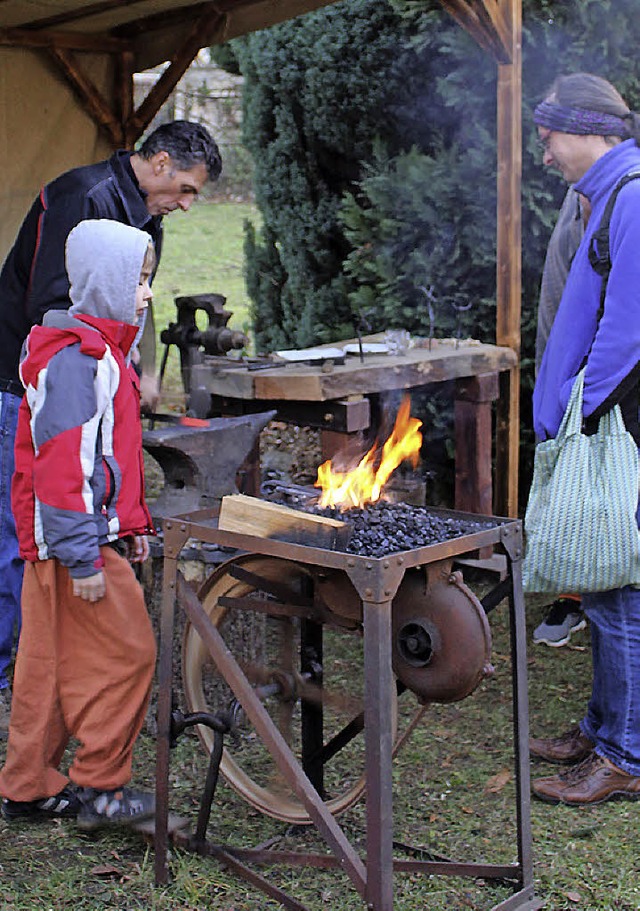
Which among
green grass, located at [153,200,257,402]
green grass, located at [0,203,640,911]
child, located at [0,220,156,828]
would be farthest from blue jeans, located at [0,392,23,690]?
green grass, located at [153,200,257,402]

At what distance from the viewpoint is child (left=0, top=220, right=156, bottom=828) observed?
2908mm

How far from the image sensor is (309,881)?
9.97 feet

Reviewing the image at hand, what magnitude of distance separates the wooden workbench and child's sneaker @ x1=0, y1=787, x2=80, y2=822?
1669mm

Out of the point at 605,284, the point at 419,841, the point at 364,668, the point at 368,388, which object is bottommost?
the point at 419,841

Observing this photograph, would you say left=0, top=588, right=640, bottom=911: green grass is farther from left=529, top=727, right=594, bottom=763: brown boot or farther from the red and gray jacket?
the red and gray jacket

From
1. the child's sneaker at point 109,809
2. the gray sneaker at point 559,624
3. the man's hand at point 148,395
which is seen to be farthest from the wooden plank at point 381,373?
the child's sneaker at point 109,809

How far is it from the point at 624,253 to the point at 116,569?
66.3 inches

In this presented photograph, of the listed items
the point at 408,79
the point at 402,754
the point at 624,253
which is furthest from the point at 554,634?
the point at 408,79

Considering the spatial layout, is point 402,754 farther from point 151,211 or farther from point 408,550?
point 151,211

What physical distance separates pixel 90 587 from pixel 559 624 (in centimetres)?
245

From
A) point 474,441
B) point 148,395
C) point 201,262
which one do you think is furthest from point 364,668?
point 201,262

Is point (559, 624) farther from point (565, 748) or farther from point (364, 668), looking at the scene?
point (364, 668)

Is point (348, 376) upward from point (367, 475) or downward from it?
upward

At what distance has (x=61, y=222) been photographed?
11.7 feet
